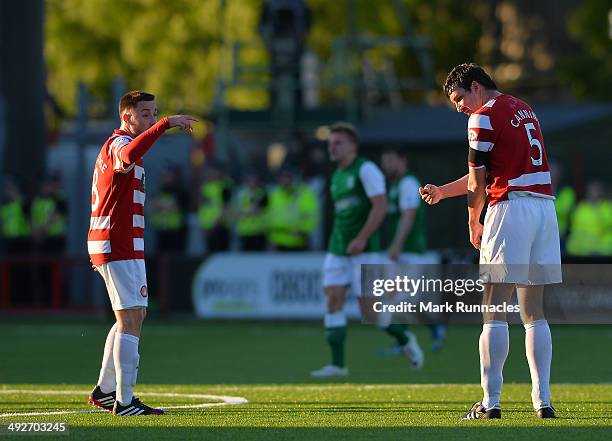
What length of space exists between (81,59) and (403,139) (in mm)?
25392

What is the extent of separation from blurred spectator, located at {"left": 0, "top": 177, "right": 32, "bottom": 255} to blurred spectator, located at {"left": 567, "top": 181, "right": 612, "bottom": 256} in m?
8.76

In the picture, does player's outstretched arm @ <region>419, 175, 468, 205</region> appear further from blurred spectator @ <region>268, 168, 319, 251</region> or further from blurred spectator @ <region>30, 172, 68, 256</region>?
blurred spectator @ <region>30, 172, 68, 256</region>

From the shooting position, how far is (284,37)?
2931 centimetres

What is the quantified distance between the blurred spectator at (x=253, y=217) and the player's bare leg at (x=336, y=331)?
9.10 metres

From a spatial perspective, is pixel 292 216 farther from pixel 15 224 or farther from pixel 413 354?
pixel 413 354

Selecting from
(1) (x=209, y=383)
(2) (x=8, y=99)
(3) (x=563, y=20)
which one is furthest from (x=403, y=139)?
(3) (x=563, y=20)

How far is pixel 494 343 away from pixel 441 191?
1.09 metres

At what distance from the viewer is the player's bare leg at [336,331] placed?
1397cm

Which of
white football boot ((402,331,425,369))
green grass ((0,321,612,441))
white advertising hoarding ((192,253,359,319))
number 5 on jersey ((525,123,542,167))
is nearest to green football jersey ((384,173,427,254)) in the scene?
green grass ((0,321,612,441))

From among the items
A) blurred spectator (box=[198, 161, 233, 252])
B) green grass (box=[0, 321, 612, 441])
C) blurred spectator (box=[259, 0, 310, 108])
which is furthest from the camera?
blurred spectator (box=[259, 0, 310, 108])

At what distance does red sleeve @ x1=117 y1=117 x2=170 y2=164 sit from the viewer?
9539 mm

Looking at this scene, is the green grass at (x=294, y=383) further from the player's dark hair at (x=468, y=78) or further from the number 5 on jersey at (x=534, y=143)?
the player's dark hair at (x=468, y=78)

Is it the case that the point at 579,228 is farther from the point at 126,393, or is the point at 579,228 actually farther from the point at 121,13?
the point at 121,13

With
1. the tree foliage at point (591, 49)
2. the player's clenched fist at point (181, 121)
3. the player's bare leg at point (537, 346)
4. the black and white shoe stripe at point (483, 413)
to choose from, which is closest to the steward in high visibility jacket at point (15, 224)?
the player's clenched fist at point (181, 121)
